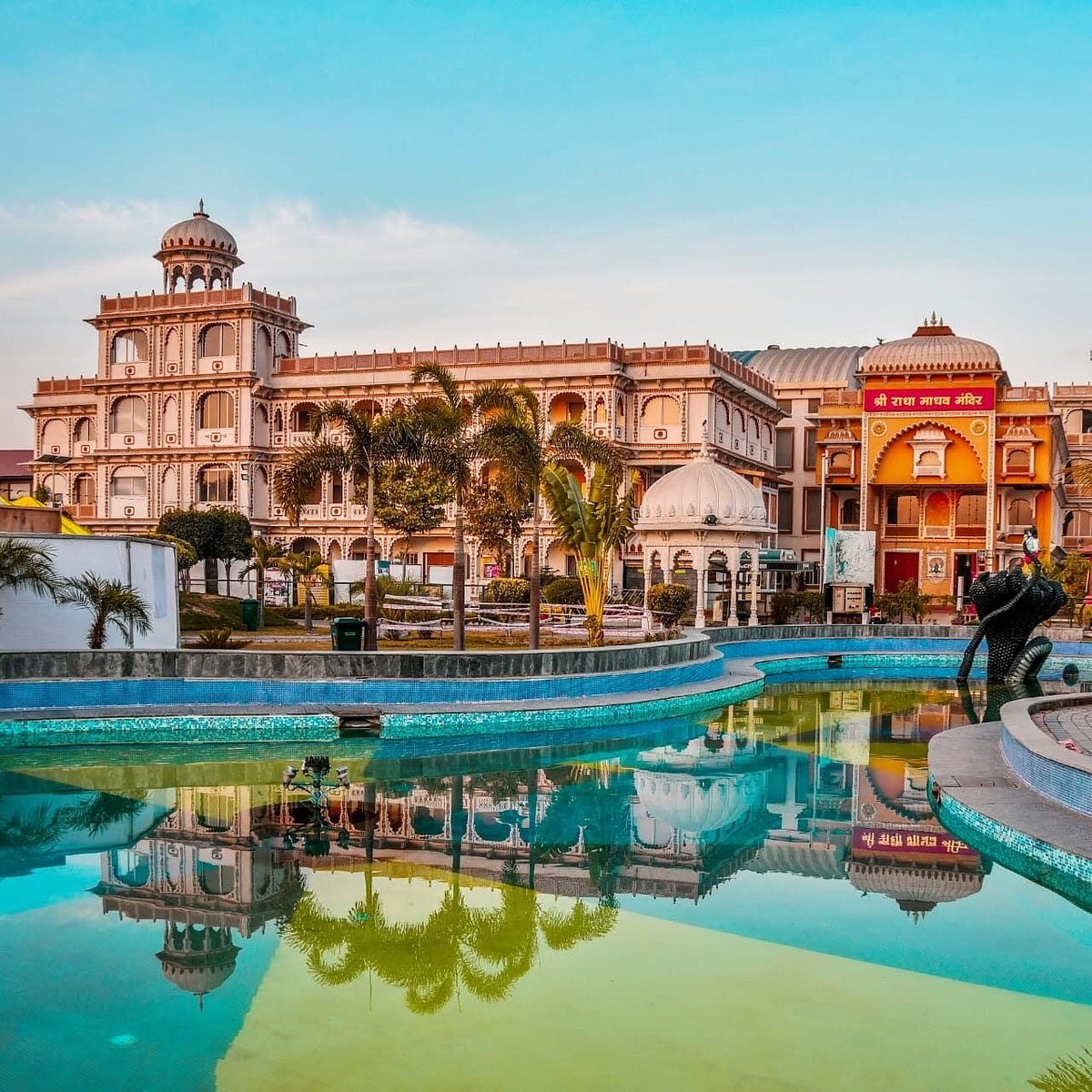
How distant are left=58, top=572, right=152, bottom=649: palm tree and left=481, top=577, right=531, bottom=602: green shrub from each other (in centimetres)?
1255

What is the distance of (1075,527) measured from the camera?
6022cm

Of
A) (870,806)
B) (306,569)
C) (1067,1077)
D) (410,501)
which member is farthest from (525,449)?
(410,501)

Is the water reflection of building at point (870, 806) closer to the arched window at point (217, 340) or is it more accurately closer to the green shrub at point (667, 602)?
the green shrub at point (667, 602)

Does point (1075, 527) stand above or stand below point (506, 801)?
above

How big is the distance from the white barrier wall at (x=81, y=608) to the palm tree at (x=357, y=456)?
2.62 meters

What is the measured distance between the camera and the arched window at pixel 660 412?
4544 cm

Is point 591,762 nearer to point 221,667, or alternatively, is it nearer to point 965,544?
point 221,667

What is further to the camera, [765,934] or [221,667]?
[221,667]

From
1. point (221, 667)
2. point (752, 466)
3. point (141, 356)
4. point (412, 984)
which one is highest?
point (141, 356)

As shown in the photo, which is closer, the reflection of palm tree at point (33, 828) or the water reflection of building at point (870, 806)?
the water reflection of building at point (870, 806)

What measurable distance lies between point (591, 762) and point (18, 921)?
8.46 meters

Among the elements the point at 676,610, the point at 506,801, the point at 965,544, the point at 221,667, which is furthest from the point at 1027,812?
the point at 965,544

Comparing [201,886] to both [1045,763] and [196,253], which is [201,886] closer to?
[1045,763]

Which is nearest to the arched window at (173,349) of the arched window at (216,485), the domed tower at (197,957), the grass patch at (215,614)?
the arched window at (216,485)
